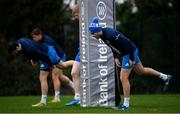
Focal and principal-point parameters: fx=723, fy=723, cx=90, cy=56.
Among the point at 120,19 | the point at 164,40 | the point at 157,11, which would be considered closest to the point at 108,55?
the point at 164,40

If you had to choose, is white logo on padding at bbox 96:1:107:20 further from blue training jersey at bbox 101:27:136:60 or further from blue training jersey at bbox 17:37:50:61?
blue training jersey at bbox 17:37:50:61

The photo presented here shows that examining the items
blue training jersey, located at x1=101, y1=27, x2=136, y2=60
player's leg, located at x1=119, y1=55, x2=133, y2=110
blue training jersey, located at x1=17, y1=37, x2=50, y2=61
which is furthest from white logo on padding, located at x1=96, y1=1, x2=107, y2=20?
blue training jersey, located at x1=17, y1=37, x2=50, y2=61

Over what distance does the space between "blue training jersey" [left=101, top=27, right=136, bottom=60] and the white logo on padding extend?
67 cm

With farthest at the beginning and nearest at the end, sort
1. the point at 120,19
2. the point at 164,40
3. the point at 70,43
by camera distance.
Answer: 1. the point at 120,19
2. the point at 70,43
3. the point at 164,40

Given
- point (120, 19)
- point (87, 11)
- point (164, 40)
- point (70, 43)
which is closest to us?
point (87, 11)

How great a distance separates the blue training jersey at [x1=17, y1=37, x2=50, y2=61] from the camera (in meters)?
15.4

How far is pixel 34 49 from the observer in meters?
15.6

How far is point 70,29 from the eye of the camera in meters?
26.3

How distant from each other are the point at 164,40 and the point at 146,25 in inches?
43.9

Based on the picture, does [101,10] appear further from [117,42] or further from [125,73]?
[125,73]

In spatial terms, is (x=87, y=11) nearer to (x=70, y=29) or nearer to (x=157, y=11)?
(x=70, y=29)

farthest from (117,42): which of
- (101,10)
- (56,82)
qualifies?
(56,82)

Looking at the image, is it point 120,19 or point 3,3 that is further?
point 120,19

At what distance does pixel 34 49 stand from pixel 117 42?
249 cm
